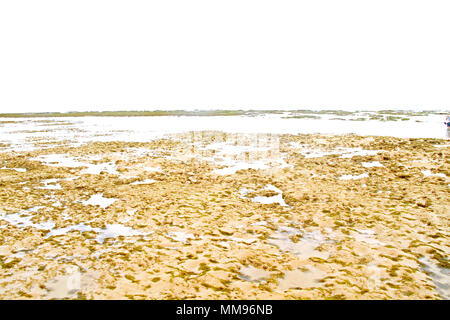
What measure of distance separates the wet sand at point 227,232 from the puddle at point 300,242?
50 millimetres

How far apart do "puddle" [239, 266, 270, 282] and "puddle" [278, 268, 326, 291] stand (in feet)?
1.25

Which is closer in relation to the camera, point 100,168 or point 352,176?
point 352,176

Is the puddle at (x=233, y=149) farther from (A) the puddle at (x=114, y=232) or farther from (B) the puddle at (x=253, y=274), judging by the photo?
(B) the puddle at (x=253, y=274)

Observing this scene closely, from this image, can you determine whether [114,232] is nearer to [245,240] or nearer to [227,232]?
[227,232]

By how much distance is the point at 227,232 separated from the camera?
26.0ft

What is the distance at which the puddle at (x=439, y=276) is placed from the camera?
512cm

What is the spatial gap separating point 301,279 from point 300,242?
177 centimetres

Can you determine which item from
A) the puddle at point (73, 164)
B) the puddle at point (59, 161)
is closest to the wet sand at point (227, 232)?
the puddle at point (73, 164)

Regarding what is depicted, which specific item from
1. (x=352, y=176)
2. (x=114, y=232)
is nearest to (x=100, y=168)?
(x=114, y=232)

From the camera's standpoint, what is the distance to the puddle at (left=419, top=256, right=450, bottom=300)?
16.8ft

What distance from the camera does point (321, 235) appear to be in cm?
766

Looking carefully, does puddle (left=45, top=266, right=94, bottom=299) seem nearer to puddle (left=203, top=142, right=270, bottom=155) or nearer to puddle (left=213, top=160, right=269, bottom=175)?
puddle (left=213, top=160, right=269, bottom=175)

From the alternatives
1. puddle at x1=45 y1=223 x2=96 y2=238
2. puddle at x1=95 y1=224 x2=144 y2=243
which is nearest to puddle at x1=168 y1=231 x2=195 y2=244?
puddle at x1=95 y1=224 x2=144 y2=243
